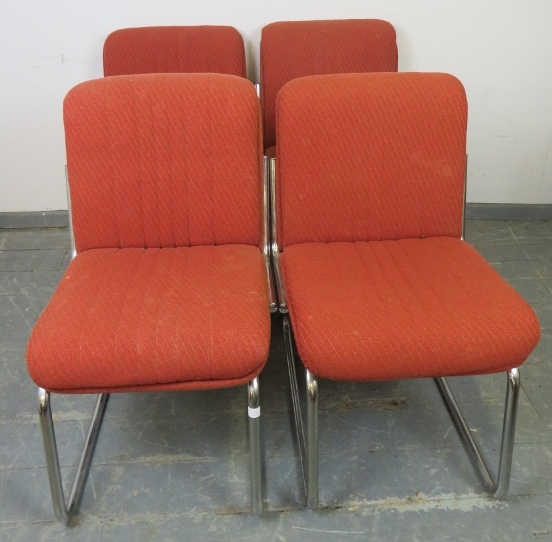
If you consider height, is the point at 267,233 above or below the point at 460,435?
above

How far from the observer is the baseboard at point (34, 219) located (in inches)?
102

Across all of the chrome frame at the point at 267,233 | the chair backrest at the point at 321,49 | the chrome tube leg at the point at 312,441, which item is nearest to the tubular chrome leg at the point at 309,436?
the chrome tube leg at the point at 312,441

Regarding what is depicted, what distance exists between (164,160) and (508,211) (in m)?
1.75

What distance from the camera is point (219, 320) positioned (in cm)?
119

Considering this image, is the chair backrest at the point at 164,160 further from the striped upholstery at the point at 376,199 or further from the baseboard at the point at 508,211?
the baseboard at the point at 508,211

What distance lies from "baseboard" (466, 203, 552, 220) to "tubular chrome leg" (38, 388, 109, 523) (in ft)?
5.92

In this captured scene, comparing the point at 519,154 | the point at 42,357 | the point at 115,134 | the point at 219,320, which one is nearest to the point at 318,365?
the point at 219,320

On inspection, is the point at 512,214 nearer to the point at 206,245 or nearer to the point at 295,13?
the point at 295,13

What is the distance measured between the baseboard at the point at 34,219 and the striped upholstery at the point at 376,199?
140 centimetres

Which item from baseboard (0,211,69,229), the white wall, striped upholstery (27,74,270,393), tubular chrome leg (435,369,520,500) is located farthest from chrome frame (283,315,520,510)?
baseboard (0,211,69,229)

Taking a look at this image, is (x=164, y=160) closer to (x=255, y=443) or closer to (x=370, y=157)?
(x=370, y=157)

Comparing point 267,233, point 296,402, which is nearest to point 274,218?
point 267,233

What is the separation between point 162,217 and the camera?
1497mm

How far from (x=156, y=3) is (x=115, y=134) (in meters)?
1.03
